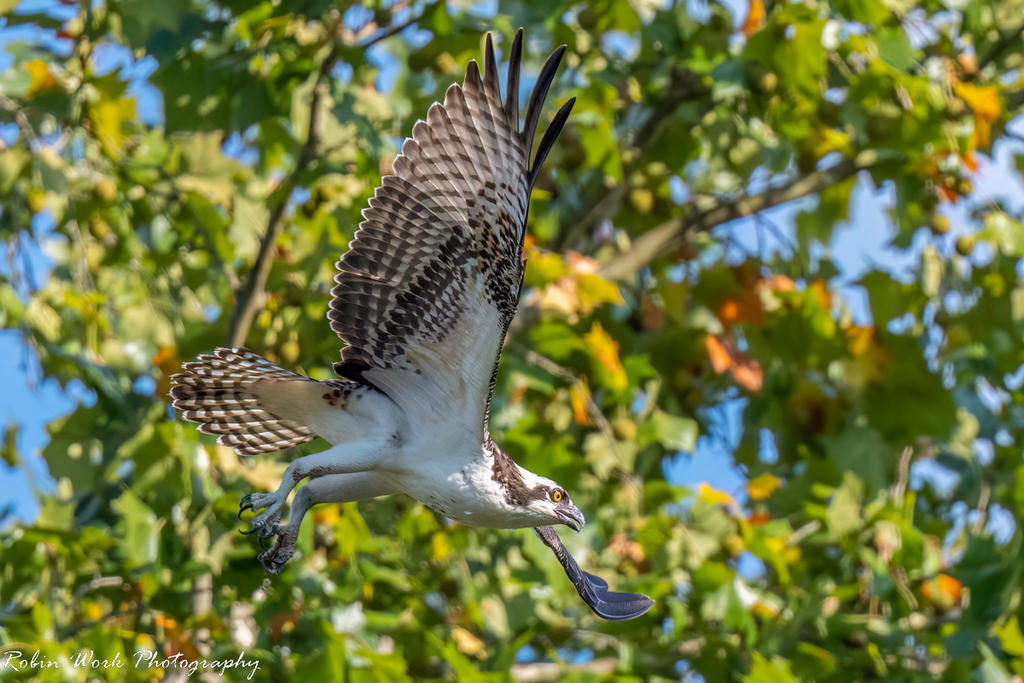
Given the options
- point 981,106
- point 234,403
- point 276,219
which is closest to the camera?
point 234,403

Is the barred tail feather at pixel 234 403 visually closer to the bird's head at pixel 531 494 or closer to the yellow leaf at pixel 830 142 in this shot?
the bird's head at pixel 531 494

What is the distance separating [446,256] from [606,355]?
2639 millimetres

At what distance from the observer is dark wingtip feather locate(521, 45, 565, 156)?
358 cm

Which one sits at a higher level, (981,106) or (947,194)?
(981,106)

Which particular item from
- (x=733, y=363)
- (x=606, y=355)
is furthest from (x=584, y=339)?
(x=733, y=363)

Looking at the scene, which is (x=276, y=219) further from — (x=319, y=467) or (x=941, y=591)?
(x=941, y=591)

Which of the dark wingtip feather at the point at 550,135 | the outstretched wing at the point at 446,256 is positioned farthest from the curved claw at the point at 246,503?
the dark wingtip feather at the point at 550,135

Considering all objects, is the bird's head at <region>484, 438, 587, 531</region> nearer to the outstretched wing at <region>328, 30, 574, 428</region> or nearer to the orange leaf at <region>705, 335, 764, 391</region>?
the outstretched wing at <region>328, 30, 574, 428</region>

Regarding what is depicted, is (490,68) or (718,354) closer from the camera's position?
(490,68)

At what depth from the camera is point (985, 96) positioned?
688 cm

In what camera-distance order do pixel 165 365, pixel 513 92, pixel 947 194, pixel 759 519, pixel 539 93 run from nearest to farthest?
pixel 539 93
pixel 513 92
pixel 165 365
pixel 759 519
pixel 947 194

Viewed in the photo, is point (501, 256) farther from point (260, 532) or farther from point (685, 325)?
point (685, 325)

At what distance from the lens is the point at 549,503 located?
3.93m

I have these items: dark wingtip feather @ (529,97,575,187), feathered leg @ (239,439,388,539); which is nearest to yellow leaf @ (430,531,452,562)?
feathered leg @ (239,439,388,539)
